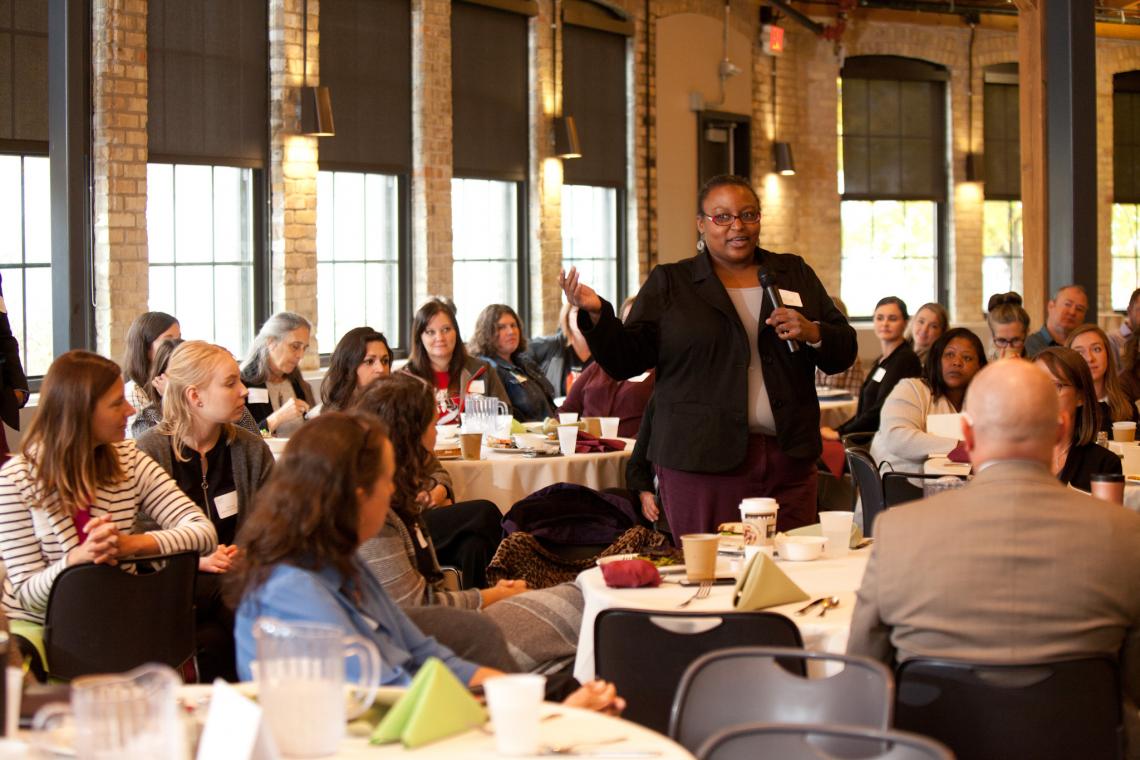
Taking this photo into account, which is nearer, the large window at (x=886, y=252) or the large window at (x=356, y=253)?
the large window at (x=356, y=253)

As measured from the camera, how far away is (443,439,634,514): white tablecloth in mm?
6340

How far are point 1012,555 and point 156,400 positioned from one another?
4224 mm

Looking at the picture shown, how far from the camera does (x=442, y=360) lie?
7.39m

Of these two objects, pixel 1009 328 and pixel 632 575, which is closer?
pixel 632 575

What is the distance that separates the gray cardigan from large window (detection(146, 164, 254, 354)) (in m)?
4.63

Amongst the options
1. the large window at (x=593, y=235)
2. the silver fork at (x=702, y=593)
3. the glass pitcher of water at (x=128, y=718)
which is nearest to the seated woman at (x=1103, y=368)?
the silver fork at (x=702, y=593)

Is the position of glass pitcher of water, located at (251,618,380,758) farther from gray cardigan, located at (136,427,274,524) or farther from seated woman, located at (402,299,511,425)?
seated woman, located at (402,299,511,425)

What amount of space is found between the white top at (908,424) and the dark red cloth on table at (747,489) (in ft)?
5.14

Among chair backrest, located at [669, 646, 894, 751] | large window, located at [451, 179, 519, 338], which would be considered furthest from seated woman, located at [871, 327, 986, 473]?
large window, located at [451, 179, 519, 338]

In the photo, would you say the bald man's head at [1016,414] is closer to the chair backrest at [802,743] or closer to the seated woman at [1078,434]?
the chair backrest at [802,743]

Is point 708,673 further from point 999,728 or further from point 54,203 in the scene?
point 54,203

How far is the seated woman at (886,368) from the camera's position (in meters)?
7.52

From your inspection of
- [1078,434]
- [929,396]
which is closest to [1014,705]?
[1078,434]

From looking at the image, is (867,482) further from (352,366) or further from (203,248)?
(203,248)
